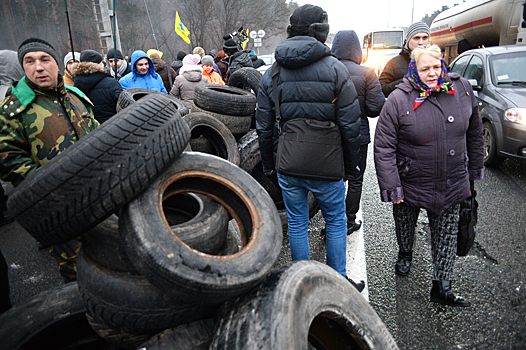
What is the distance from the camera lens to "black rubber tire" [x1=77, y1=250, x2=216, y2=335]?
2.07m

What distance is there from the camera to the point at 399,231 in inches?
138

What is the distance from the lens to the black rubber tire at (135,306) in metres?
2.07

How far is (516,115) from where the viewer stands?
6211mm

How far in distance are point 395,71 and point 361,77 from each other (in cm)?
116

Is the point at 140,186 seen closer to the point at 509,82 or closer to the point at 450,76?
the point at 450,76

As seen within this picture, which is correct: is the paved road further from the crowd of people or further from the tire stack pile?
the tire stack pile

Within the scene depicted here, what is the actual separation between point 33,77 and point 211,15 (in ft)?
103

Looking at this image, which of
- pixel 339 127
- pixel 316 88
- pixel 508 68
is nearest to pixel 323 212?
pixel 339 127

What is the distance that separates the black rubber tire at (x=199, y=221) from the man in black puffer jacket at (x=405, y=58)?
10.2ft

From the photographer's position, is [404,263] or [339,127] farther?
[404,263]

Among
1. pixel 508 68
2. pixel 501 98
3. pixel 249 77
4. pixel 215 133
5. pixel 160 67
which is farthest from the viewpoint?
pixel 160 67

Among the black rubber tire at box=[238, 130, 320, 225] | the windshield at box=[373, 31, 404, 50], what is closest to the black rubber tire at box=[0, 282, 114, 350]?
the black rubber tire at box=[238, 130, 320, 225]

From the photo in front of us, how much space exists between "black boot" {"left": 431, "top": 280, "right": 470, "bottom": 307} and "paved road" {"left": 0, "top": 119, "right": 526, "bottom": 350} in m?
0.05

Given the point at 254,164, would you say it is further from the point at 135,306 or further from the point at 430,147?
the point at 135,306
